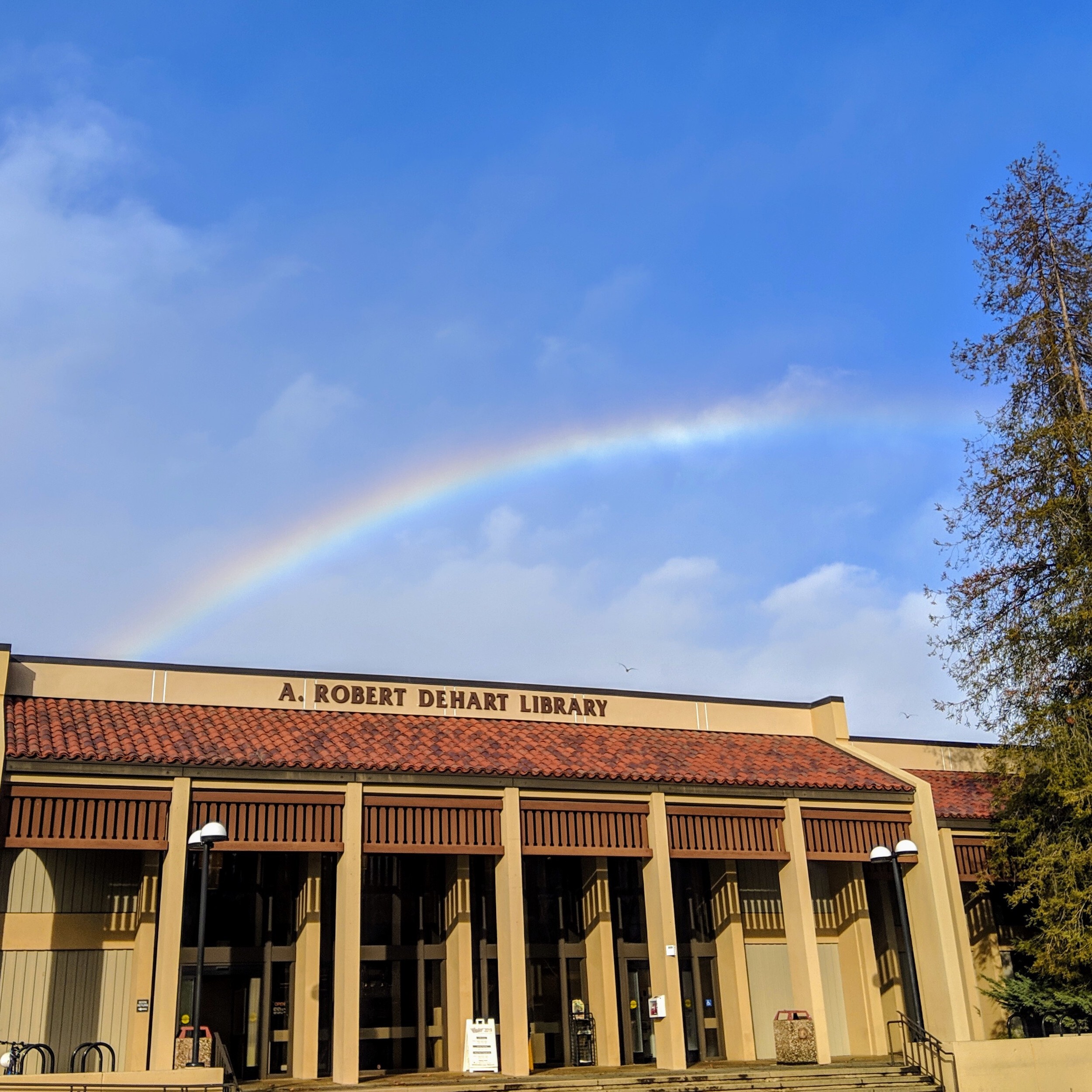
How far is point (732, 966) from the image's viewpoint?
85.5 feet

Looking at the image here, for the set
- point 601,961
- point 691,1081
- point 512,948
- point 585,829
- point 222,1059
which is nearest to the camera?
point 222,1059

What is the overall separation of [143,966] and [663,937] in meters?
9.82

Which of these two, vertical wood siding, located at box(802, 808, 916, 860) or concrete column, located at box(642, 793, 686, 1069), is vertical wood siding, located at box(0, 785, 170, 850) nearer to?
concrete column, located at box(642, 793, 686, 1069)

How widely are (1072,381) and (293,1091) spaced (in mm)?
20735

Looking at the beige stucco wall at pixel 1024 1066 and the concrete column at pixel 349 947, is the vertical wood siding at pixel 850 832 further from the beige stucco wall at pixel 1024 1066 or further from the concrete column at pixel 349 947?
the concrete column at pixel 349 947

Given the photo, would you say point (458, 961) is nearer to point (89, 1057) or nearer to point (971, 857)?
point (89, 1057)

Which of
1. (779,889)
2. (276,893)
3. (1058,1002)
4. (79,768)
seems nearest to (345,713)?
(276,893)

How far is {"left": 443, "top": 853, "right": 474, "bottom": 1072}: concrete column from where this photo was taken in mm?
22609

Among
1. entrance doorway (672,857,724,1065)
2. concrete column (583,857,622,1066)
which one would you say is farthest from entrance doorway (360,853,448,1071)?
entrance doorway (672,857,724,1065)

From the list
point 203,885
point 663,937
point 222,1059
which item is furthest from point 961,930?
point 203,885

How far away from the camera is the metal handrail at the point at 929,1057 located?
2184 cm

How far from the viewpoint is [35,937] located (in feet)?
69.1

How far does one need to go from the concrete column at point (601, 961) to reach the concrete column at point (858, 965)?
603 centimetres

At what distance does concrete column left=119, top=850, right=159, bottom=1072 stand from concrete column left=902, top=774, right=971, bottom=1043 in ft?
52.0
